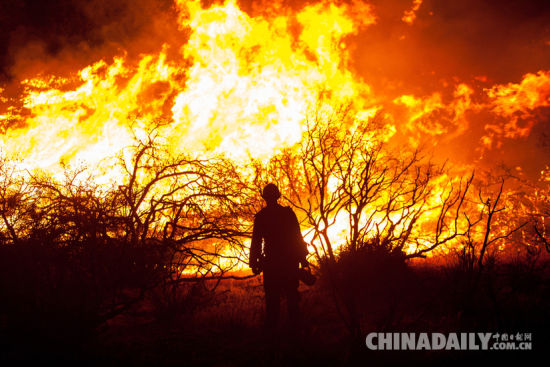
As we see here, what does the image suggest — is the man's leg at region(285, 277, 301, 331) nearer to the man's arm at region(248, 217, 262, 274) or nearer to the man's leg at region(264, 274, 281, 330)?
the man's leg at region(264, 274, 281, 330)

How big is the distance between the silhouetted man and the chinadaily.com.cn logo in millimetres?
1315

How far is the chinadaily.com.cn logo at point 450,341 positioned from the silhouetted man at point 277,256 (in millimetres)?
1315

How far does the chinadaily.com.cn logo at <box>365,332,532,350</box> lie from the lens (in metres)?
3.50

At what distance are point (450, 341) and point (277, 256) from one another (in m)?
2.55

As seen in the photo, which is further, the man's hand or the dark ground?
the man's hand

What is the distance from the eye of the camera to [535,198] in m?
18.3

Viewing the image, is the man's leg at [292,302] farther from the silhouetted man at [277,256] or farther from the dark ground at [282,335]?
the dark ground at [282,335]

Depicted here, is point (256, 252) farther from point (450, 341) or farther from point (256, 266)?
point (450, 341)

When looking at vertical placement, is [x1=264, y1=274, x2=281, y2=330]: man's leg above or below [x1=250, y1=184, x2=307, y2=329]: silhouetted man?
below

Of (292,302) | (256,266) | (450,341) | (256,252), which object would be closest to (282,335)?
(292,302)

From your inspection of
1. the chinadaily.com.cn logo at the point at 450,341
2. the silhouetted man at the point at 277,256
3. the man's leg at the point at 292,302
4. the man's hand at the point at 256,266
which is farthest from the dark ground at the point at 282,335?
the man's hand at the point at 256,266

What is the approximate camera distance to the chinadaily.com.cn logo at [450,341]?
3.50 meters

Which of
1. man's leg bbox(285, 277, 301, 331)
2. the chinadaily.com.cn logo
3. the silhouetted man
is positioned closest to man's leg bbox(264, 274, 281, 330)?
the silhouetted man

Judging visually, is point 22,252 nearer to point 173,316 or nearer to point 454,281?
point 173,316
